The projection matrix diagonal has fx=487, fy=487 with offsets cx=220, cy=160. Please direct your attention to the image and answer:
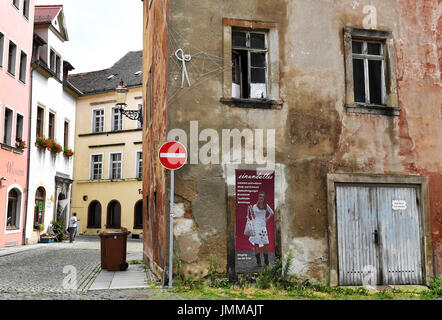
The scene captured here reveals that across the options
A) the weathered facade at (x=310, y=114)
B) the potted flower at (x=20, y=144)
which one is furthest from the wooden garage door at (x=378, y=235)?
the potted flower at (x=20, y=144)

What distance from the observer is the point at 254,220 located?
32.1ft

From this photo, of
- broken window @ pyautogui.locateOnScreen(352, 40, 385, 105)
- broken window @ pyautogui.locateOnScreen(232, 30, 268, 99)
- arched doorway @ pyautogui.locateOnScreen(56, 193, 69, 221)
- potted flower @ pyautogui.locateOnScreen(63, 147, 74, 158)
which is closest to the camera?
broken window @ pyautogui.locateOnScreen(232, 30, 268, 99)

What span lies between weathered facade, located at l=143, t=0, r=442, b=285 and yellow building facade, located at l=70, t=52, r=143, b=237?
76.7ft

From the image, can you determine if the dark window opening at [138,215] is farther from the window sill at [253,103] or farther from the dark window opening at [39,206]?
the window sill at [253,103]

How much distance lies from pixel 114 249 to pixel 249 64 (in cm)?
569

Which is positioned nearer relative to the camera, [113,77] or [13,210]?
[13,210]

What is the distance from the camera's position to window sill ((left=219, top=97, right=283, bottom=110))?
9.99 meters

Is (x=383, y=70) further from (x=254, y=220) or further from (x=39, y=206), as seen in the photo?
(x=39, y=206)

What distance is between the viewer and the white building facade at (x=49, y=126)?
24938 mm

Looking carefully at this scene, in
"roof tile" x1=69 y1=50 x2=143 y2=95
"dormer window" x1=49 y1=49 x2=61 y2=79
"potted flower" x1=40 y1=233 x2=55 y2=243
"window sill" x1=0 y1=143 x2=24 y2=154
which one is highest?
"roof tile" x1=69 y1=50 x2=143 y2=95

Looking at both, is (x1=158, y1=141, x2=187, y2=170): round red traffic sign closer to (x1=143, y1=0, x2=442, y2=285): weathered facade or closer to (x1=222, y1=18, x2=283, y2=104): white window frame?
(x1=143, y1=0, x2=442, y2=285): weathered facade

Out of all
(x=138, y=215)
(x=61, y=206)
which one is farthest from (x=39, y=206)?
(x=138, y=215)

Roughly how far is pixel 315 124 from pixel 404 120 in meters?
2.14

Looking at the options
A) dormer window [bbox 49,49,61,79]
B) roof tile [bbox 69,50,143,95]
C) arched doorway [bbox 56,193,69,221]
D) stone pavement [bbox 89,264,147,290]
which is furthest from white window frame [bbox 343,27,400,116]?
roof tile [bbox 69,50,143,95]
